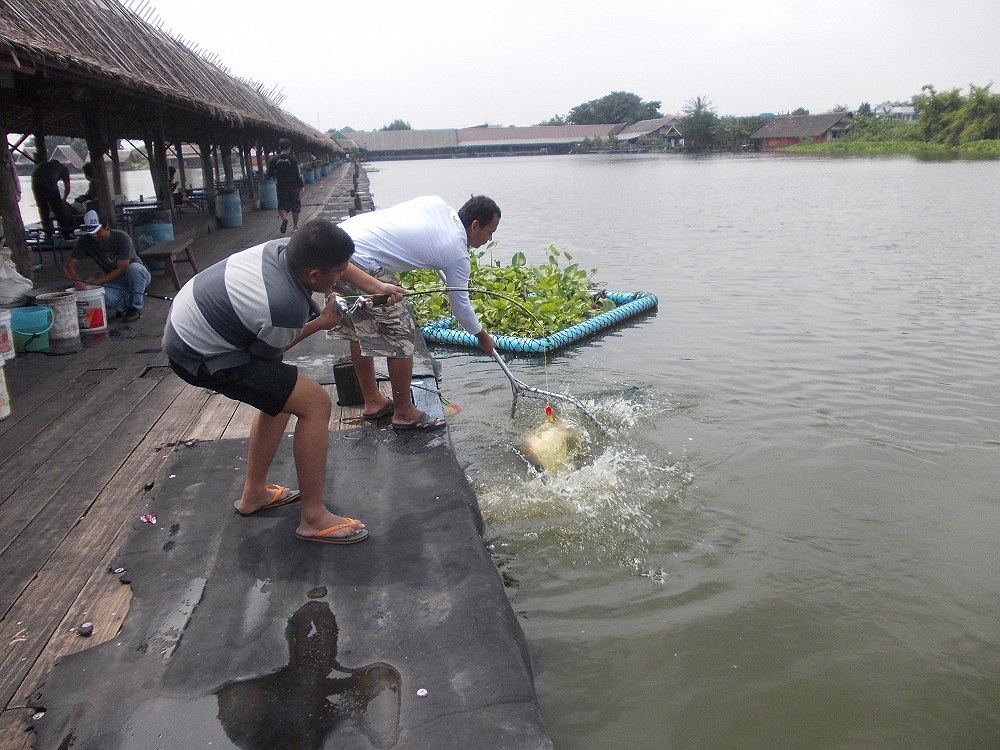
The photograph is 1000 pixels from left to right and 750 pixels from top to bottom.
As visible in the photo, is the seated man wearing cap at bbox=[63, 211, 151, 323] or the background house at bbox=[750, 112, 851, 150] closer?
the seated man wearing cap at bbox=[63, 211, 151, 323]

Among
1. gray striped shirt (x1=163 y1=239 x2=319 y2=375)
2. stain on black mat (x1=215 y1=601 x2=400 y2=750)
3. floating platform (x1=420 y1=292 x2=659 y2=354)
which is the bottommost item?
floating platform (x1=420 y1=292 x2=659 y2=354)

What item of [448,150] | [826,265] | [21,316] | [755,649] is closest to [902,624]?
[755,649]

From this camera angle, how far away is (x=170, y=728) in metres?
2.33

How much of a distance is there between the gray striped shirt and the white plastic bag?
165 inches

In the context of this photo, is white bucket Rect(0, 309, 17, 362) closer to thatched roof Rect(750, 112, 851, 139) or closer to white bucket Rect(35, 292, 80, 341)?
white bucket Rect(35, 292, 80, 341)

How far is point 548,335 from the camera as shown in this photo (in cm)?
929

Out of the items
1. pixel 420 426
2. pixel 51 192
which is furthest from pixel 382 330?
pixel 51 192

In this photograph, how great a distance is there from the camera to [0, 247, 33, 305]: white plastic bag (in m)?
6.18

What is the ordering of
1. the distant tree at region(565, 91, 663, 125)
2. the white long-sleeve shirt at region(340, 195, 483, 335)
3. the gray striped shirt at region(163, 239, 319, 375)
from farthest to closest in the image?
1. the distant tree at region(565, 91, 663, 125)
2. the white long-sleeve shirt at region(340, 195, 483, 335)
3. the gray striped shirt at region(163, 239, 319, 375)

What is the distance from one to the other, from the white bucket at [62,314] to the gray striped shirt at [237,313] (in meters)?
4.09

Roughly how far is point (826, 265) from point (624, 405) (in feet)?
28.1

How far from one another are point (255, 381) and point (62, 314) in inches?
170

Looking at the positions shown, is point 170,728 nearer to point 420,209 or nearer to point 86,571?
point 86,571

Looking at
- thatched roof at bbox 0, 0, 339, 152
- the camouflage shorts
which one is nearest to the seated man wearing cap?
thatched roof at bbox 0, 0, 339, 152
